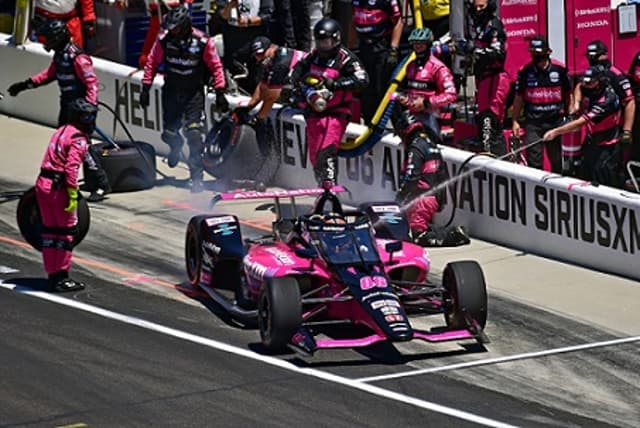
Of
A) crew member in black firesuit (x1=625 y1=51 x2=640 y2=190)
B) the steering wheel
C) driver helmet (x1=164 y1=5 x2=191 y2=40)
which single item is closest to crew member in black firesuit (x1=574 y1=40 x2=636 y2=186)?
crew member in black firesuit (x1=625 y1=51 x2=640 y2=190)

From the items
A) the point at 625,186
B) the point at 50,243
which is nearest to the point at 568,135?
the point at 625,186

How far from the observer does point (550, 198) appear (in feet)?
52.3

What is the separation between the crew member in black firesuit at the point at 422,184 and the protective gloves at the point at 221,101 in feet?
8.53

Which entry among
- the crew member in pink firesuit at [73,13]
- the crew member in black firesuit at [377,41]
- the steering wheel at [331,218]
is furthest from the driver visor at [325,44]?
the crew member in pink firesuit at [73,13]

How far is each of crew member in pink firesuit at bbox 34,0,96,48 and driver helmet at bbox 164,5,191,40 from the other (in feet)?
10.1

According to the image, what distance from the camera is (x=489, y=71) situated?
18.1 m

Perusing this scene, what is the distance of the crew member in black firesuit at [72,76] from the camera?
17.6 meters

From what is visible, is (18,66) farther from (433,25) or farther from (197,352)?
(197,352)

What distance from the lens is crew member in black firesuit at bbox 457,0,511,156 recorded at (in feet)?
58.7

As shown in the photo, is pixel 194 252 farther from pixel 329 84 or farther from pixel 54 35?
pixel 54 35

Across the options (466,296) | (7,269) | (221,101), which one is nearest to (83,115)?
(7,269)

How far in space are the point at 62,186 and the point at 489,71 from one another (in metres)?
6.17

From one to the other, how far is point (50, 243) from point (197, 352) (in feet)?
7.36

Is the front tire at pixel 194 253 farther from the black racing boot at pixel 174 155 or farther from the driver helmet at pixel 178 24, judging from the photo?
the black racing boot at pixel 174 155
